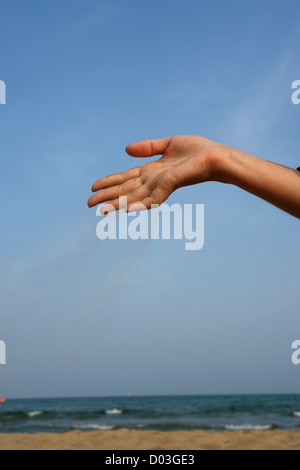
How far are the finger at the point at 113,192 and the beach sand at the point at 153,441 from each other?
9.30 meters

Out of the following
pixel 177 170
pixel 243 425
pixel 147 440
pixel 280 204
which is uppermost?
pixel 177 170

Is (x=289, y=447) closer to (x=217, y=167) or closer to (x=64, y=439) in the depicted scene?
(x=64, y=439)

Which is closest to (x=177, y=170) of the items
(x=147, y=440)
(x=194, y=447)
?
(x=194, y=447)

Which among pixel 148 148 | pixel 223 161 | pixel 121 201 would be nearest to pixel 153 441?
pixel 148 148

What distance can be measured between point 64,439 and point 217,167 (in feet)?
37.0

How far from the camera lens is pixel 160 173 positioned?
2.17 m

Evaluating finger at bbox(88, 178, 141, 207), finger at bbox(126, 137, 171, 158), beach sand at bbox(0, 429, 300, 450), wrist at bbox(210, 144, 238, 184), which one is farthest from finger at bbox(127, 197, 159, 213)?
beach sand at bbox(0, 429, 300, 450)

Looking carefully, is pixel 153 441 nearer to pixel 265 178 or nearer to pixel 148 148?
pixel 148 148

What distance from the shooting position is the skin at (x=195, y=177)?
1941 millimetres

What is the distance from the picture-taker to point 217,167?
204cm

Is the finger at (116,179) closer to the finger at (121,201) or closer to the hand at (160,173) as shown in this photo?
the hand at (160,173)

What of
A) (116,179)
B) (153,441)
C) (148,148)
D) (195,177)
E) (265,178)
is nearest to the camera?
(265,178)

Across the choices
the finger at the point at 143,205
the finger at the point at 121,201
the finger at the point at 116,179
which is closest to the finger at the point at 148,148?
the finger at the point at 116,179

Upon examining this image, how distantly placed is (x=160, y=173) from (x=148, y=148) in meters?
0.30
